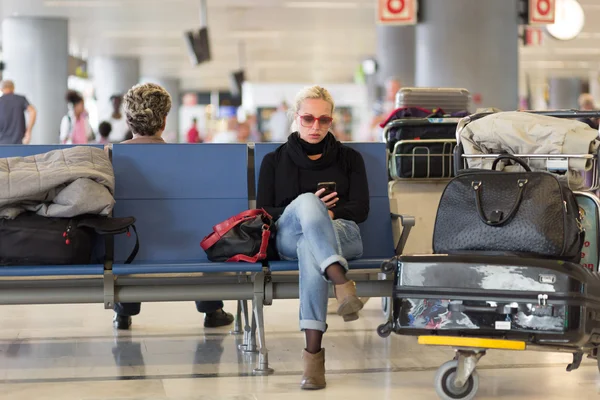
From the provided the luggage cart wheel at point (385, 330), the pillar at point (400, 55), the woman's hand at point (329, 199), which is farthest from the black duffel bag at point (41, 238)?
the pillar at point (400, 55)

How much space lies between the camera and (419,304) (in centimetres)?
390

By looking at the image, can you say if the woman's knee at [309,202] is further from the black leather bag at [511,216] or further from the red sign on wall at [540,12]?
the red sign on wall at [540,12]

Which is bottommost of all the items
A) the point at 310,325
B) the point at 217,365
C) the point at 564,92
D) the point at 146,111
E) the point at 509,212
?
the point at 217,365

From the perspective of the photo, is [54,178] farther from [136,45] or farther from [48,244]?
[136,45]

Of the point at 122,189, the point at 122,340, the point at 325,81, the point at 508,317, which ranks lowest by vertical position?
the point at 122,340

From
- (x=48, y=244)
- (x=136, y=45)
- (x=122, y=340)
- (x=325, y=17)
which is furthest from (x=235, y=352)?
(x=136, y=45)

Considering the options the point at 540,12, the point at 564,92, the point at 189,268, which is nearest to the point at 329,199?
the point at 189,268

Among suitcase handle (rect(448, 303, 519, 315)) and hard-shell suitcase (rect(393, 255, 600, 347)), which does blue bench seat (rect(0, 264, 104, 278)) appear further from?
suitcase handle (rect(448, 303, 519, 315))

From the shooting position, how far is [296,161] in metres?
4.77

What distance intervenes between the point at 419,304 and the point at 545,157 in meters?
0.86

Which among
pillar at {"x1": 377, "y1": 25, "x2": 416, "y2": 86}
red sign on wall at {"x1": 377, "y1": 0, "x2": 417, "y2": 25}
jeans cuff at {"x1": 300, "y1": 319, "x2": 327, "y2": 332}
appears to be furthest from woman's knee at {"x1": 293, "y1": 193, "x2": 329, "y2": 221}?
pillar at {"x1": 377, "y1": 25, "x2": 416, "y2": 86}

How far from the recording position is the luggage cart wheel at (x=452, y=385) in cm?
390

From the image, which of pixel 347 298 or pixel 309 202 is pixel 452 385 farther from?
pixel 309 202

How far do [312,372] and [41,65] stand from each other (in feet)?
56.0
